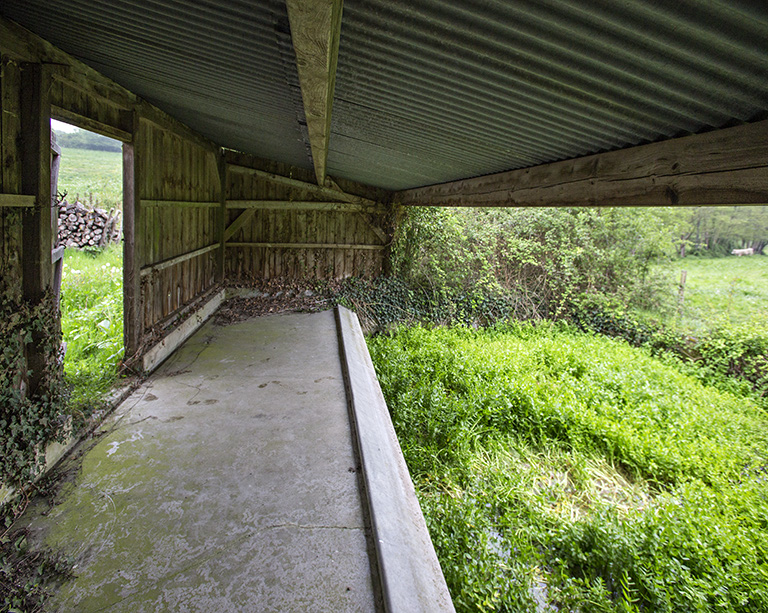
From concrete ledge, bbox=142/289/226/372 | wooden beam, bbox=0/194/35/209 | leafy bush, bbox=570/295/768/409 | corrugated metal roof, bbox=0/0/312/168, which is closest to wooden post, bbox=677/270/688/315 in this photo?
leafy bush, bbox=570/295/768/409

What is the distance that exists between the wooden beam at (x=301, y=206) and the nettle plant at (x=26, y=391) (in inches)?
241

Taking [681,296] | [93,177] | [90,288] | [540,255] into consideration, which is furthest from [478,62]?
[93,177]

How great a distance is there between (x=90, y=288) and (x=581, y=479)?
740cm

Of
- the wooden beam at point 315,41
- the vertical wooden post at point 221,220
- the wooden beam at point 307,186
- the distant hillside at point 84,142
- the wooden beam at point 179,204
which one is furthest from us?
the distant hillside at point 84,142

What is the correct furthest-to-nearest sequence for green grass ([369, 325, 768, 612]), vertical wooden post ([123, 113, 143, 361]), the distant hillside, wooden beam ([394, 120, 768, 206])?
1. the distant hillside
2. vertical wooden post ([123, 113, 143, 361])
3. green grass ([369, 325, 768, 612])
4. wooden beam ([394, 120, 768, 206])

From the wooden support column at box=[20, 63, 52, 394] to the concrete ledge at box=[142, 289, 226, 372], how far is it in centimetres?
175

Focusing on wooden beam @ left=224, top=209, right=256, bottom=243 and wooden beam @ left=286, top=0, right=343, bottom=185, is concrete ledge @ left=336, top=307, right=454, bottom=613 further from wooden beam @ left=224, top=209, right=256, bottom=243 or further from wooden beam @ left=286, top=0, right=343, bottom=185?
wooden beam @ left=224, top=209, right=256, bottom=243

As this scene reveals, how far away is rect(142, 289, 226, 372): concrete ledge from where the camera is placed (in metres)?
4.52

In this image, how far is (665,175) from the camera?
2.10m

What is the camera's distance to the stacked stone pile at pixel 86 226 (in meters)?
9.45

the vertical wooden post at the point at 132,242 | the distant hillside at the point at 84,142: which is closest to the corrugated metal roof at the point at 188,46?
the vertical wooden post at the point at 132,242

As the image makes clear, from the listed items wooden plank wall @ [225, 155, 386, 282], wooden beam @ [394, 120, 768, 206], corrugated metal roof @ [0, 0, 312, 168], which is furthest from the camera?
wooden plank wall @ [225, 155, 386, 282]

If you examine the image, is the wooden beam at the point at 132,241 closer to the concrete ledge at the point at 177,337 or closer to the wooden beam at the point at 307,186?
the concrete ledge at the point at 177,337

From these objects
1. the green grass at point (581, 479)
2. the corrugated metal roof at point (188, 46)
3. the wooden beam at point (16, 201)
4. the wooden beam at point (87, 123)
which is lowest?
the green grass at point (581, 479)
